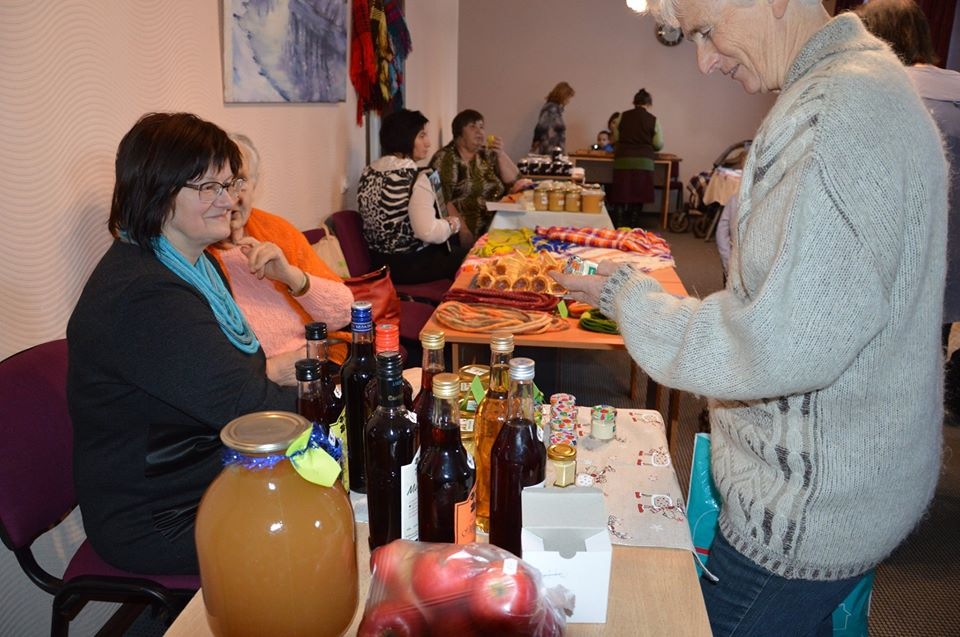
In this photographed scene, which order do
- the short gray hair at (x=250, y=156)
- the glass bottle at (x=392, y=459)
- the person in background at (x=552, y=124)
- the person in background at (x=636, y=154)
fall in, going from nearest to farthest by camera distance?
the glass bottle at (x=392, y=459)
the short gray hair at (x=250, y=156)
the person in background at (x=636, y=154)
the person in background at (x=552, y=124)

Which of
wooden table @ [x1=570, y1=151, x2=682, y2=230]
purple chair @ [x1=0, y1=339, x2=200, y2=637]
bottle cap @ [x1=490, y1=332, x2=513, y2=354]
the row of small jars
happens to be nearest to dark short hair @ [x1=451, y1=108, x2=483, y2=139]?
the row of small jars

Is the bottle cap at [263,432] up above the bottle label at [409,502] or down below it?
above

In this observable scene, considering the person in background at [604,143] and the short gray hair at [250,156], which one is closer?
the short gray hair at [250,156]

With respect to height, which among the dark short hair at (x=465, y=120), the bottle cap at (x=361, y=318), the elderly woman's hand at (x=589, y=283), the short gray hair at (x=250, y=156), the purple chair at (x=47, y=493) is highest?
the dark short hair at (x=465, y=120)

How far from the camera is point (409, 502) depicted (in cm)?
95

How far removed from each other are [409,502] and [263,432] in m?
0.27

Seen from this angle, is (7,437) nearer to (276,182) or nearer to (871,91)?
(871,91)

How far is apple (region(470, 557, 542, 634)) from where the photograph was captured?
2.24 ft

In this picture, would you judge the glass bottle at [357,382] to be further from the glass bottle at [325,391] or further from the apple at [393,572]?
the apple at [393,572]

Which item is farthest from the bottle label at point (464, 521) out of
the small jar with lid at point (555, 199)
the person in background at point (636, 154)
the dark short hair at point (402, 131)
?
the person in background at point (636, 154)

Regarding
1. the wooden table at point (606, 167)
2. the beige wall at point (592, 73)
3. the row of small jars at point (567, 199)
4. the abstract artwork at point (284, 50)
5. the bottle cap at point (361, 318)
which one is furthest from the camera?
the beige wall at point (592, 73)

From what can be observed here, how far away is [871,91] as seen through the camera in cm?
86

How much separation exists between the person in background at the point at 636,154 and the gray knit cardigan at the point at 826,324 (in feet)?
25.2

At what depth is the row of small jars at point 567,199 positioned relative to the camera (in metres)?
4.23
